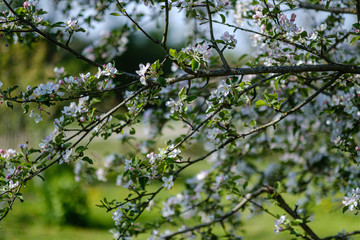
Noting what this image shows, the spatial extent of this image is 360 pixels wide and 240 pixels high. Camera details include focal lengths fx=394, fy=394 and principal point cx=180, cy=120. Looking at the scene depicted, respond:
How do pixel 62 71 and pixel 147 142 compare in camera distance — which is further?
pixel 147 142

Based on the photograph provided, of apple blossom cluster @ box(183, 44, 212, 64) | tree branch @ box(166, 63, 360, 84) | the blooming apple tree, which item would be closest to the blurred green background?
the blooming apple tree

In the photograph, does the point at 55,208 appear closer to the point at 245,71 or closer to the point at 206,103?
the point at 206,103

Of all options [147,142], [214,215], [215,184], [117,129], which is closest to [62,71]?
[117,129]

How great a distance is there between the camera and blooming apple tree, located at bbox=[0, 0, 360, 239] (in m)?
1.81

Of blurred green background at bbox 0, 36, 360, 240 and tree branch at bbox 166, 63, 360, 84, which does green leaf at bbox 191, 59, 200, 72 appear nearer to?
tree branch at bbox 166, 63, 360, 84

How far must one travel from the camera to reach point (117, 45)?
12.0 ft

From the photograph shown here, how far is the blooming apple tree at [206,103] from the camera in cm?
181

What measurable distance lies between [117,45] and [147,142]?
942 millimetres

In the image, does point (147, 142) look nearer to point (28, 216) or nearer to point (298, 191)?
point (298, 191)

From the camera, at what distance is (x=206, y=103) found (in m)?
2.80

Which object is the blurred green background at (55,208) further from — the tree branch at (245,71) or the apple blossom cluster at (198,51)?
the apple blossom cluster at (198,51)

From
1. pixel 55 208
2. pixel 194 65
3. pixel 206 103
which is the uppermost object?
pixel 55 208

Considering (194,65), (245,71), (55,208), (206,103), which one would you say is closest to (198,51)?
(194,65)

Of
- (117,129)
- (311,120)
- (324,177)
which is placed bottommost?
(117,129)
